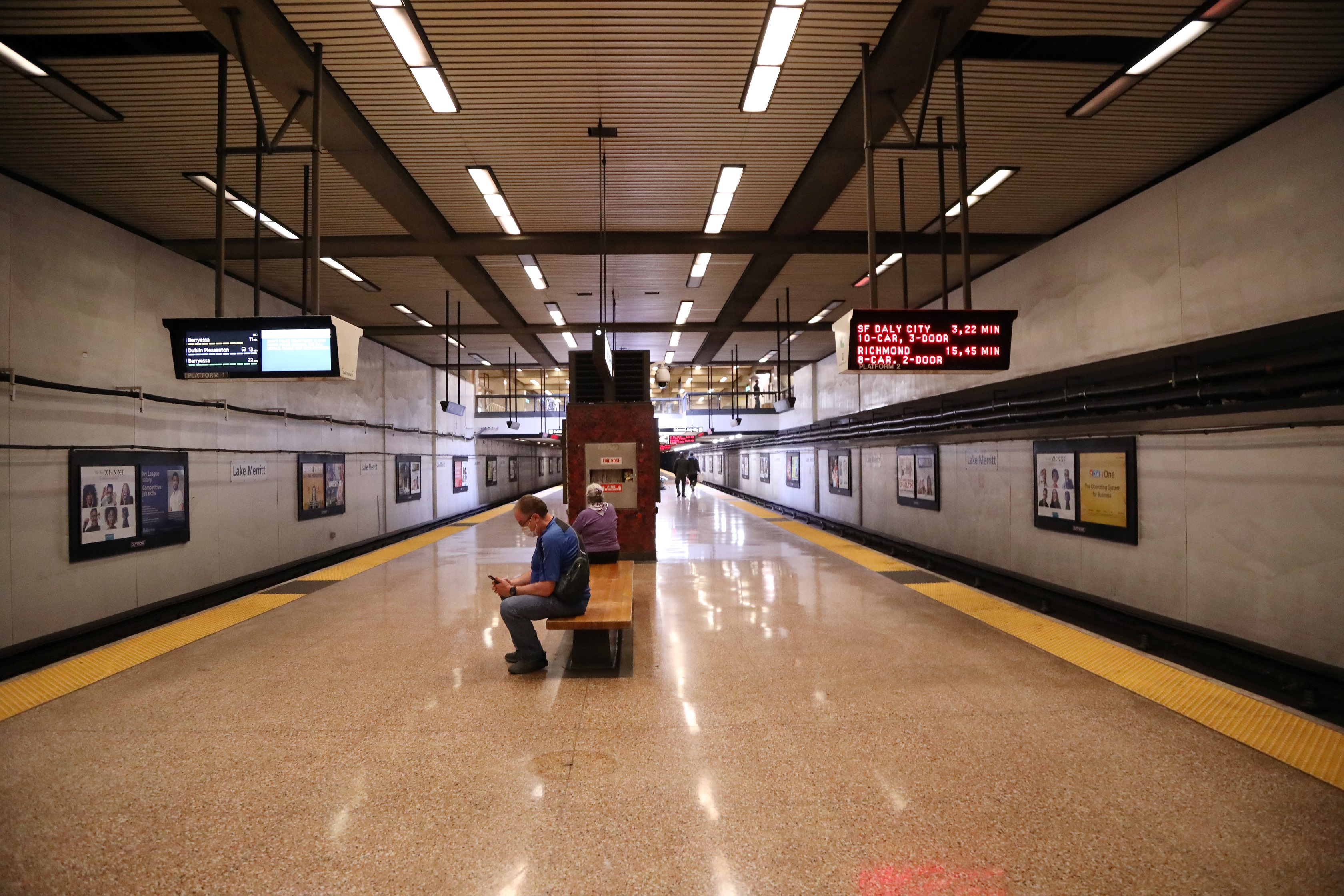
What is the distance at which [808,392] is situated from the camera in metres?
18.0

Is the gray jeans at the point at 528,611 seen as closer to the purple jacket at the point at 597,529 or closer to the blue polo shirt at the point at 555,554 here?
the blue polo shirt at the point at 555,554

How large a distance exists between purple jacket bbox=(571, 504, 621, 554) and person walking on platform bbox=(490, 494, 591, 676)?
142 cm

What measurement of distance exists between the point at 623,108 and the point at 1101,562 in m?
6.29

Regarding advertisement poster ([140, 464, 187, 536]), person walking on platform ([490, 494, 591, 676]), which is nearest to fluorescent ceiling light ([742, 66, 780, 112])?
person walking on platform ([490, 494, 591, 676])

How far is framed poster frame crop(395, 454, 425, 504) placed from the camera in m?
13.9

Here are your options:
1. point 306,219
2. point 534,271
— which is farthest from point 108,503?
point 534,271

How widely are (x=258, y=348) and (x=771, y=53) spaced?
4.20m

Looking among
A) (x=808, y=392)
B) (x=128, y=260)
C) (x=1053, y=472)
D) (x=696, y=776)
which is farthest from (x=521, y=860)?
(x=808, y=392)

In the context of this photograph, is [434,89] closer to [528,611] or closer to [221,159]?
[221,159]

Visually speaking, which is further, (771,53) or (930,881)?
(771,53)

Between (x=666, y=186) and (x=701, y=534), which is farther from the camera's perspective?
(x=701, y=534)

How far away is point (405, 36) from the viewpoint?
4.11 m

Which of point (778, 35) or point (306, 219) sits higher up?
point (778, 35)

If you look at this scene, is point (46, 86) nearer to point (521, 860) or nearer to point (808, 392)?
point (521, 860)
